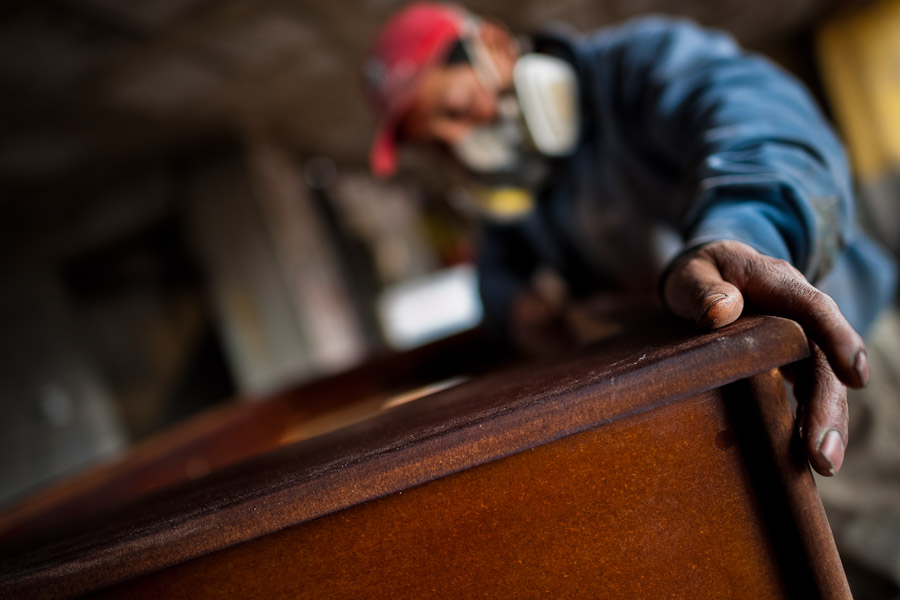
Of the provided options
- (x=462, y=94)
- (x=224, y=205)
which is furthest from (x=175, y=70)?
(x=462, y=94)

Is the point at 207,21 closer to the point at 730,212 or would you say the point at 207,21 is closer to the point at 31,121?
the point at 31,121

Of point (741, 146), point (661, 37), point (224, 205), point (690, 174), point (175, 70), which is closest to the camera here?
point (741, 146)

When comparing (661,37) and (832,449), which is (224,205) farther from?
(832,449)

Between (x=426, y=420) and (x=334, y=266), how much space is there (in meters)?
7.12

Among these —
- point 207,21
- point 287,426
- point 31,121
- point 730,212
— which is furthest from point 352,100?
point 730,212

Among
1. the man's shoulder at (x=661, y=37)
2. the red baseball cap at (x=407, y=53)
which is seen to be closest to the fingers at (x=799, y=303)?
the man's shoulder at (x=661, y=37)

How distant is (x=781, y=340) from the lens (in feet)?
1.47

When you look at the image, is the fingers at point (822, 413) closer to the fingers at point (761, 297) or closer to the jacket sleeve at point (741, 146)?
the fingers at point (761, 297)

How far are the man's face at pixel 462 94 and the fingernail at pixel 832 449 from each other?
142 cm

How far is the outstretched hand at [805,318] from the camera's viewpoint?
45cm

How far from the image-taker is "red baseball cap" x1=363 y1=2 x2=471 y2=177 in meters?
1.76

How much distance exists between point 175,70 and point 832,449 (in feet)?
17.1

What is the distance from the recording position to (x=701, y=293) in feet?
1.78

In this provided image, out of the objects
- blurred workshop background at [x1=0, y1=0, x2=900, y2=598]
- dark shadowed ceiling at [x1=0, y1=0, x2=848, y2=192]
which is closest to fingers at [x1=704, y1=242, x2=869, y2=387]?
blurred workshop background at [x1=0, y1=0, x2=900, y2=598]
